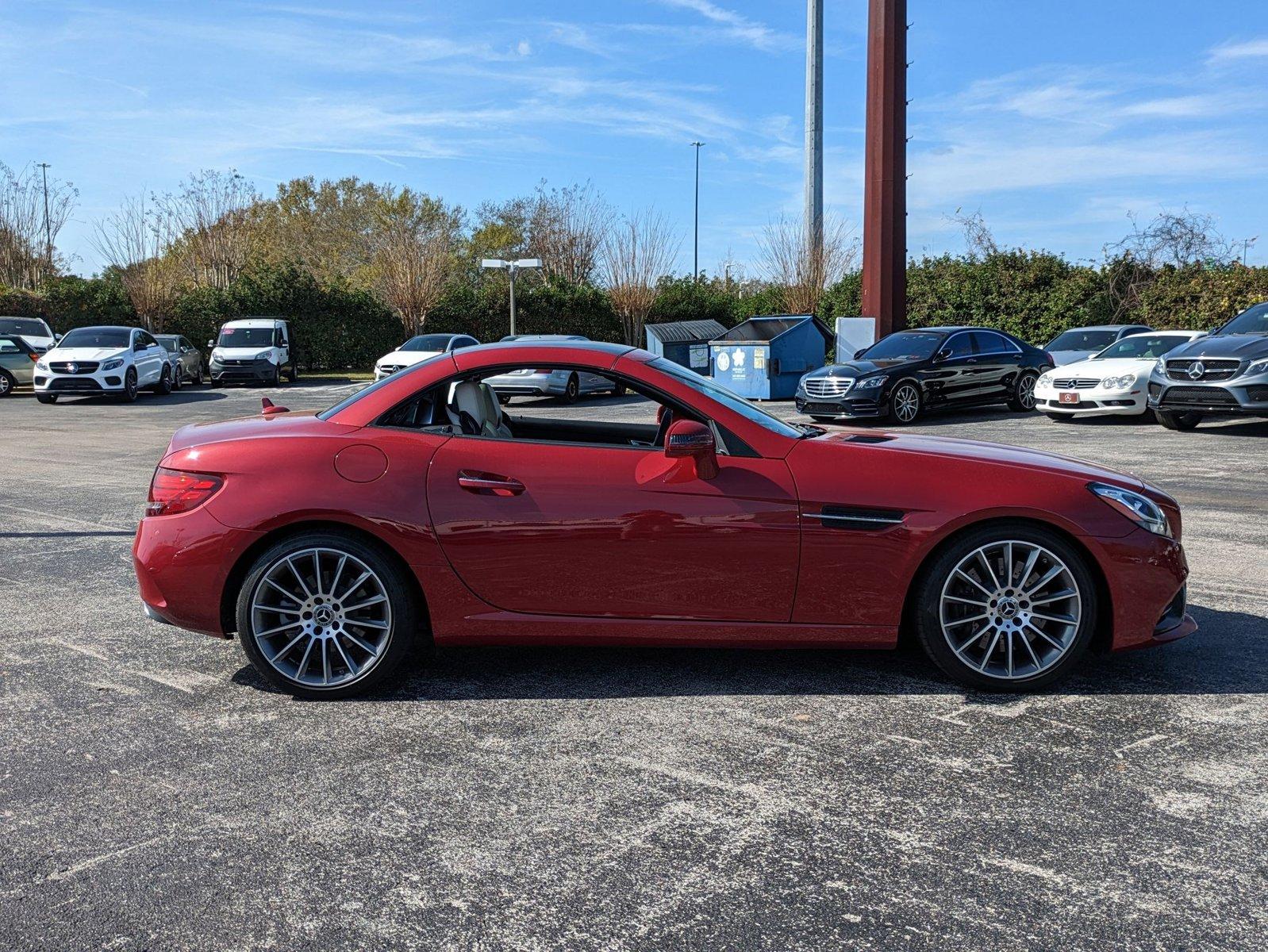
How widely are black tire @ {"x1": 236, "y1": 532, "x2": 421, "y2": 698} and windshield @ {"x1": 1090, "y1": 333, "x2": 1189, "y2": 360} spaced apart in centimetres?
1543

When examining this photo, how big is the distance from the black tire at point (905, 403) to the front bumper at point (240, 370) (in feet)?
59.7

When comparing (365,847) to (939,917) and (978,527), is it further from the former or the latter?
(978,527)

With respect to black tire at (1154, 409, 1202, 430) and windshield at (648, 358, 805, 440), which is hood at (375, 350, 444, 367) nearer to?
black tire at (1154, 409, 1202, 430)

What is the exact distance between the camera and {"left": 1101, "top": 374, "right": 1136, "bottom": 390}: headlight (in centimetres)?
1647

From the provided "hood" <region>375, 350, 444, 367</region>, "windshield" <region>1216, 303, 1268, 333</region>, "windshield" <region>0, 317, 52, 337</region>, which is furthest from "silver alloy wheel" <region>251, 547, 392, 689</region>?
"windshield" <region>0, 317, 52, 337</region>

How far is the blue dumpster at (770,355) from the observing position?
74.0ft

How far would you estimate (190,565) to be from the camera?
14.8 ft

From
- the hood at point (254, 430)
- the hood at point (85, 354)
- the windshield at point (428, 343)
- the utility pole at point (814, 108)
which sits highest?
the utility pole at point (814, 108)

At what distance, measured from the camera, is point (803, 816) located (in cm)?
339

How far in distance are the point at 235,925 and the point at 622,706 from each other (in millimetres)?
1901

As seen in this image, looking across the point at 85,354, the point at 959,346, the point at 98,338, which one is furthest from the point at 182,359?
the point at 959,346

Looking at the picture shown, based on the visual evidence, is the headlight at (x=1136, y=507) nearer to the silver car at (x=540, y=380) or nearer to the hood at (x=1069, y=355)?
the silver car at (x=540, y=380)

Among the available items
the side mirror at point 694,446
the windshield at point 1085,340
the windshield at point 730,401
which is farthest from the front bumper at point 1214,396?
the side mirror at point 694,446

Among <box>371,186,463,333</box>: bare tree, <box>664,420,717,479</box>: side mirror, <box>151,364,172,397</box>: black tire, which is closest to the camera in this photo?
<box>664,420,717,479</box>: side mirror
